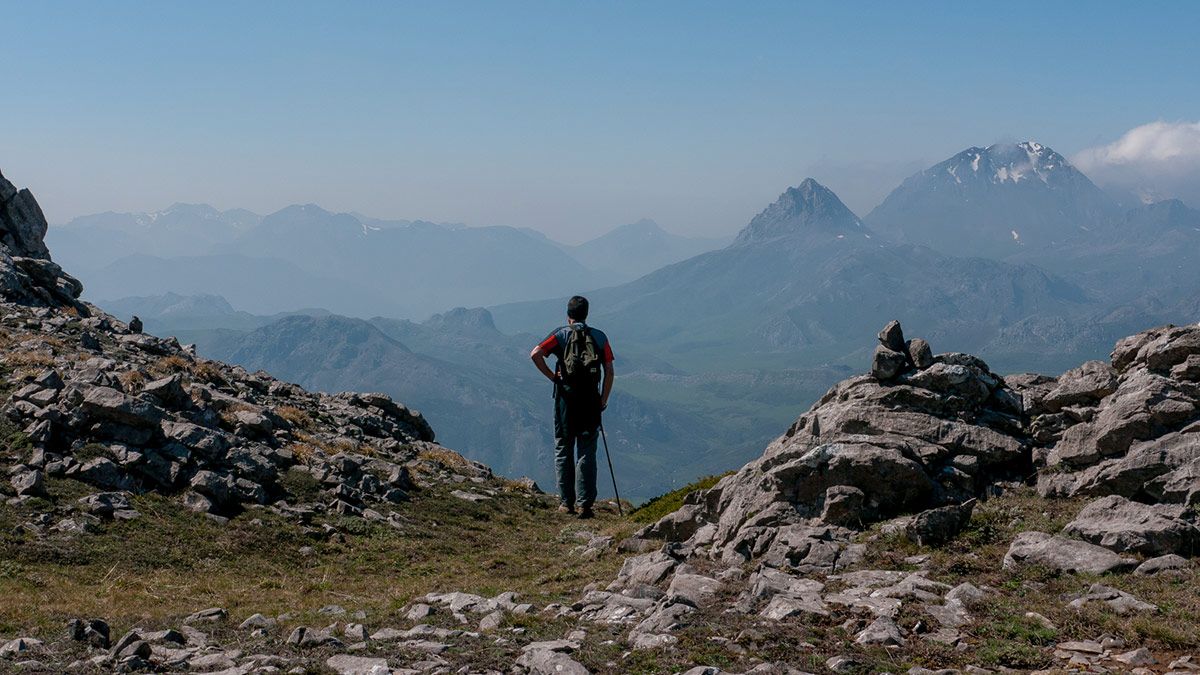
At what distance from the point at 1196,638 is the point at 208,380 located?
2776cm

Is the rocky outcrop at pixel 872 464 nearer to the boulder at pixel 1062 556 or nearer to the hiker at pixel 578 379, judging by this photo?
the boulder at pixel 1062 556

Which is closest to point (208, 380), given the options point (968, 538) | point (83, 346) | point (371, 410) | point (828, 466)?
point (83, 346)

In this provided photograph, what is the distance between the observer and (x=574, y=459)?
22.5 metres

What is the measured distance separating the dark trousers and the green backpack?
69 cm

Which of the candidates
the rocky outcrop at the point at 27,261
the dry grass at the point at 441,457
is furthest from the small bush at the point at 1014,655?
the rocky outcrop at the point at 27,261

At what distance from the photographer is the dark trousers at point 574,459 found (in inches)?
830

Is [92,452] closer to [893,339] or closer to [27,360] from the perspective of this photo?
[27,360]

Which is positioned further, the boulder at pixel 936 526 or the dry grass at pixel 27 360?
the dry grass at pixel 27 360

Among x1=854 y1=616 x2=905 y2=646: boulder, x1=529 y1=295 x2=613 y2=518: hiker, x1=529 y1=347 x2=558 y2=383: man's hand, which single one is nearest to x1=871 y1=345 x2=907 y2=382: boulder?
x1=529 y1=295 x2=613 y2=518: hiker

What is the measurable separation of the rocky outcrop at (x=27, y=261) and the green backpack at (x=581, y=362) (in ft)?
76.5

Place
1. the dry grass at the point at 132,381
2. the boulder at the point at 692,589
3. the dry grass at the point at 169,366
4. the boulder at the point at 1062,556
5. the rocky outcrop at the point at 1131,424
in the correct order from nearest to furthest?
the boulder at the point at 692,589
the boulder at the point at 1062,556
the rocky outcrop at the point at 1131,424
the dry grass at the point at 132,381
the dry grass at the point at 169,366

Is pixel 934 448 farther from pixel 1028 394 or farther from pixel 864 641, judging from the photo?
pixel 864 641

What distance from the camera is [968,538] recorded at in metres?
13.0

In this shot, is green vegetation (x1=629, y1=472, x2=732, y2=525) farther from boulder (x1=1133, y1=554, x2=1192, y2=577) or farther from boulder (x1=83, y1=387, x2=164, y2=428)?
boulder (x1=83, y1=387, x2=164, y2=428)
